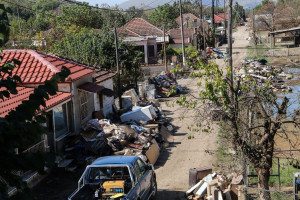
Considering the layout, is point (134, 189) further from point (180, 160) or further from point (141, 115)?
point (141, 115)

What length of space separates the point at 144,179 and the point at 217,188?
2266mm

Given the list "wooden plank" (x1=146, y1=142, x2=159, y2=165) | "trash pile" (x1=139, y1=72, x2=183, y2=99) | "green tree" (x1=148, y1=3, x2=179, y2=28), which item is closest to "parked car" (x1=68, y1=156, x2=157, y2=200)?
"wooden plank" (x1=146, y1=142, x2=159, y2=165)

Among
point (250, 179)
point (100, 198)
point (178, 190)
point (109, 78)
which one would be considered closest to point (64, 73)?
point (100, 198)

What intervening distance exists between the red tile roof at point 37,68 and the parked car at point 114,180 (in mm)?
6233

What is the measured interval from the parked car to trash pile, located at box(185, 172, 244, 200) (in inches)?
66.9

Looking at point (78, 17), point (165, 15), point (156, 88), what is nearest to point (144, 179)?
point (156, 88)

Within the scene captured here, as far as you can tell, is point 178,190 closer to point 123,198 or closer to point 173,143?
point 123,198

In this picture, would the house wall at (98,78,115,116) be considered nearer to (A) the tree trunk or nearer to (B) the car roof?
(B) the car roof

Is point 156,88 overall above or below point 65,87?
below

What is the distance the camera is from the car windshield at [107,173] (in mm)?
10172

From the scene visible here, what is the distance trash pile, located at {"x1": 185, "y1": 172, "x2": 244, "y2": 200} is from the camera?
1081 centimetres

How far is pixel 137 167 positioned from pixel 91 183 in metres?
1.35

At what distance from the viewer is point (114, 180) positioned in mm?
10055

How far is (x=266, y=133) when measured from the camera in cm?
960
